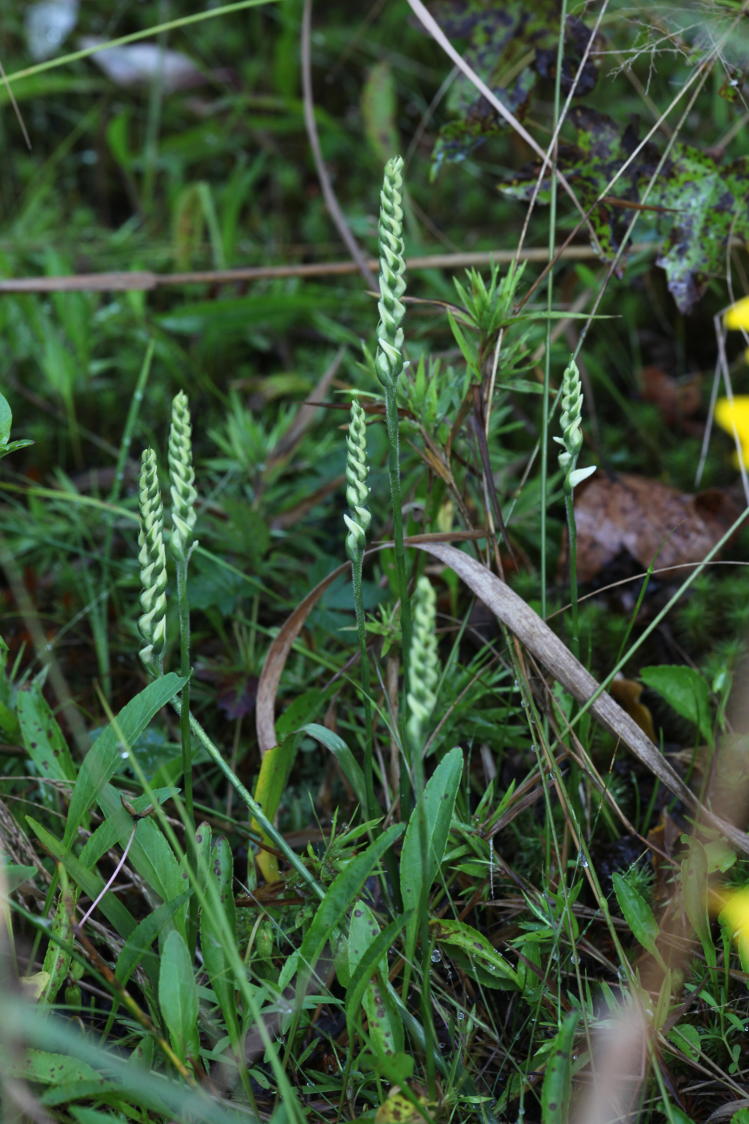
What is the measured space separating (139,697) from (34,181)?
2472 millimetres

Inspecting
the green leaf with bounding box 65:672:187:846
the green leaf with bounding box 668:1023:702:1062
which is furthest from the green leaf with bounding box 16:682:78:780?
the green leaf with bounding box 668:1023:702:1062

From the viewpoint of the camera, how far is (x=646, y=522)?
1996mm

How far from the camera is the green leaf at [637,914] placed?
121 cm

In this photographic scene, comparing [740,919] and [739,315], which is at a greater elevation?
[739,315]

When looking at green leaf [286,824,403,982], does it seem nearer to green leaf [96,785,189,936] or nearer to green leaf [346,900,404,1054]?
green leaf [346,900,404,1054]

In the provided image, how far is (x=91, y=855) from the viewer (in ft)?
4.04

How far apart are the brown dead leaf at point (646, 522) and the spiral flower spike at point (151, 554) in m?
1.12

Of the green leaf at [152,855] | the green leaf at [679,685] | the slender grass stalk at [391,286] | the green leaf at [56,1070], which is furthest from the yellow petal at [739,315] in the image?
the green leaf at [56,1070]

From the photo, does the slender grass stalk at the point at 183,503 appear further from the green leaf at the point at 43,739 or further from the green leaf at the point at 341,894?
the green leaf at the point at 43,739

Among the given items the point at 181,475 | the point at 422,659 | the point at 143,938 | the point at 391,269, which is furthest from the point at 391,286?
the point at 143,938

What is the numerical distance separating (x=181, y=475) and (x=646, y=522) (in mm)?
1217

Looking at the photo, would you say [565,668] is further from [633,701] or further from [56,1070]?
[56,1070]

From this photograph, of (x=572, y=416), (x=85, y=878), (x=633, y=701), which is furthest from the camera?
(x=633, y=701)

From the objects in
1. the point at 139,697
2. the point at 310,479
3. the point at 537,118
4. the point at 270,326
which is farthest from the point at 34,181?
the point at 139,697
